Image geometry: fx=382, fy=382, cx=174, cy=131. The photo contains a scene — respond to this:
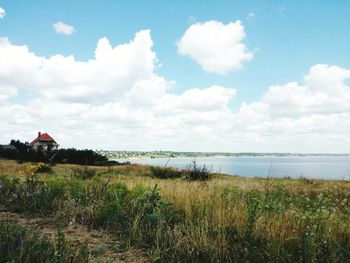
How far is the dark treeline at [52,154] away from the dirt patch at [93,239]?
24647 millimetres

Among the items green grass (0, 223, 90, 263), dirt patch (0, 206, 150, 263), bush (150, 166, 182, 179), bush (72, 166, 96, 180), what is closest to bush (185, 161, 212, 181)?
bush (150, 166, 182, 179)

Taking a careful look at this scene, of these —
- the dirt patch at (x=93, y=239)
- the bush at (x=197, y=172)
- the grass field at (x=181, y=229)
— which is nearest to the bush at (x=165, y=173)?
the bush at (x=197, y=172)

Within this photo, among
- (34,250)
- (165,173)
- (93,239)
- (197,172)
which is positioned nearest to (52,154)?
(165,173)

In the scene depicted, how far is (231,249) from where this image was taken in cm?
493

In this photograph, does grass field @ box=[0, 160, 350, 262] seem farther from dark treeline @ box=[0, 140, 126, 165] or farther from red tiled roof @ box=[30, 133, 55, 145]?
red tiled roof @ box=[30, 133, 55, 145]

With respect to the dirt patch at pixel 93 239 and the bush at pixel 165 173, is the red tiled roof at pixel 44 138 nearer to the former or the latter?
the bush at pixel 165 173

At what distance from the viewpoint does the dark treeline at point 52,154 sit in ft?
103

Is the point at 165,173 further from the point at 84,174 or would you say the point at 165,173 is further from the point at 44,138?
the point at 44,138

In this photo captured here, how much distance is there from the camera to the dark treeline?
103 ft

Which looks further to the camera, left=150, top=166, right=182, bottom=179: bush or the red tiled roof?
the red tiled roof

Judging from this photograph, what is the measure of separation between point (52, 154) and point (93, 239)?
94.0 feet

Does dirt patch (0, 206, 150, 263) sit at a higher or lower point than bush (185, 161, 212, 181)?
lower

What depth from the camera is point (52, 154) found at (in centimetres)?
3272

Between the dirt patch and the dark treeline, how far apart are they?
24.6 m
